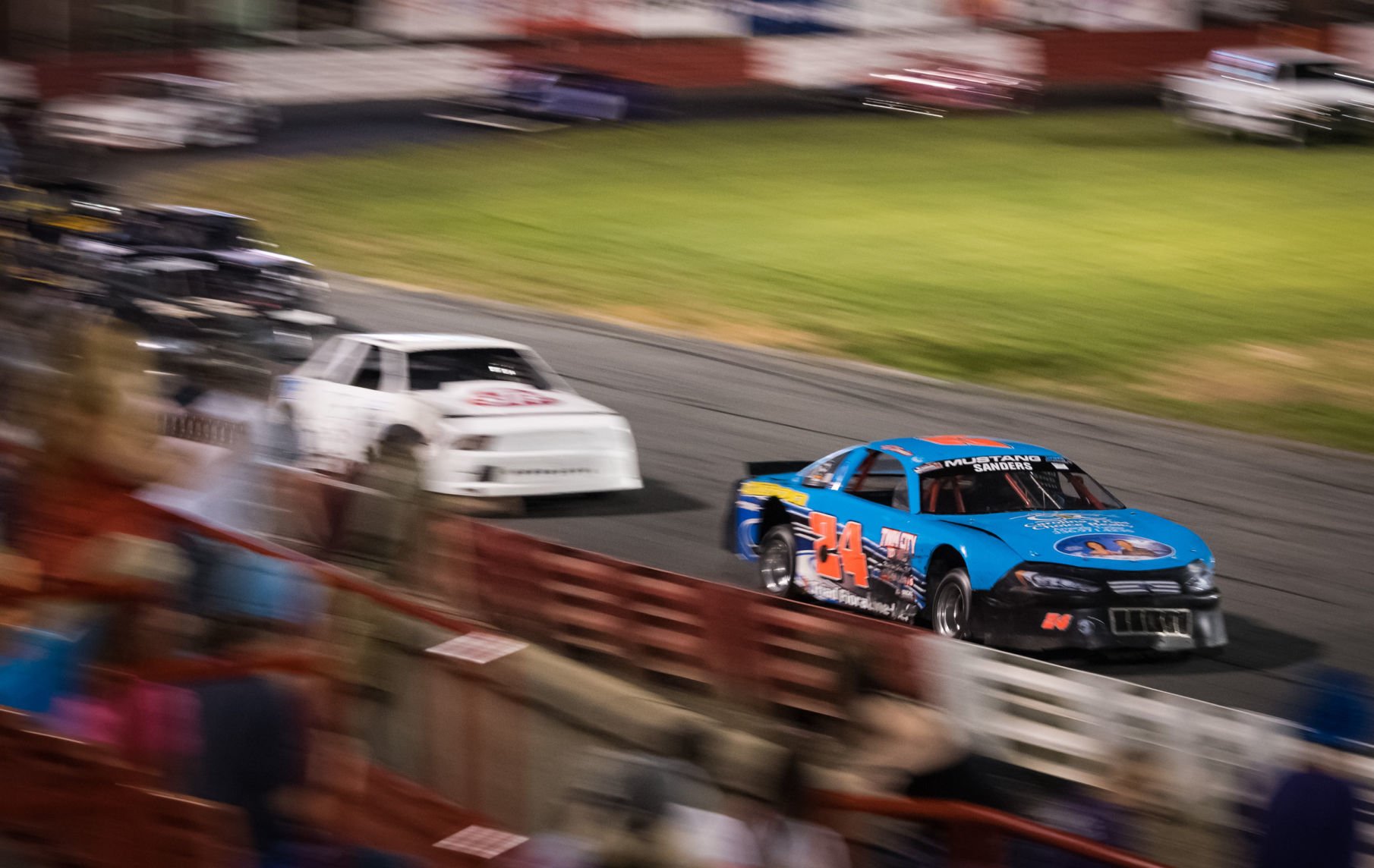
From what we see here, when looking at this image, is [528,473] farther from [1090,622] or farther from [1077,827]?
[1077,827]

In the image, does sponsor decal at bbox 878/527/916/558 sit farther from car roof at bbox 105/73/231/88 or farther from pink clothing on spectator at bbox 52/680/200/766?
car roof at bbox 105/73/231/88

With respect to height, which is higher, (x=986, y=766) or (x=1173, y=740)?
(x=1173, y=740)

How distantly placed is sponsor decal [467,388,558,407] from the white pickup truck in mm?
21647

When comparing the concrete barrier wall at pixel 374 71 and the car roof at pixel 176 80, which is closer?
the car roof at pixel 176 80

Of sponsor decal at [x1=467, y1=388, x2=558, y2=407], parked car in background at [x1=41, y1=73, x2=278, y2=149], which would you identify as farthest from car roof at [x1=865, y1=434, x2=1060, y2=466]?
parked car in background at [x1=41, y1=73, x2=278, y2=149]

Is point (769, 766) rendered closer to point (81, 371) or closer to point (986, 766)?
point (81, 371)

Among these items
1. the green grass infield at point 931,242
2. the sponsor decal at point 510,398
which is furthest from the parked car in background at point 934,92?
the sponsor decal at point 510,398

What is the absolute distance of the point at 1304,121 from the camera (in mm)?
31266

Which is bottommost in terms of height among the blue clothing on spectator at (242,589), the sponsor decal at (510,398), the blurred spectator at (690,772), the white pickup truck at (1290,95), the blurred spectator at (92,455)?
the sponsor decal at (510,398)

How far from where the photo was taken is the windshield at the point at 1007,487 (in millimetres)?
10242

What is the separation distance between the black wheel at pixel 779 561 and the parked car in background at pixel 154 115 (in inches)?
857

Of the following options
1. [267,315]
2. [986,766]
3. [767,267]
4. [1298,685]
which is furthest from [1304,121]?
[986,766]

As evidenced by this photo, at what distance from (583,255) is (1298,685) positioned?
1519 centimetres

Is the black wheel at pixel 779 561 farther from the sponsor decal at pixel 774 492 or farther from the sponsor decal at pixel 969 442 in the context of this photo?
the sponsor decal at pixel 969 442
